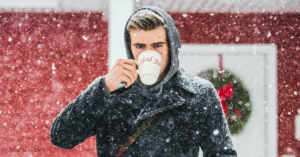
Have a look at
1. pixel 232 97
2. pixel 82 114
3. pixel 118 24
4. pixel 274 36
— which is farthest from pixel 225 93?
pixel 82 114

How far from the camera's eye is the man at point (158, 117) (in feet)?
4.68

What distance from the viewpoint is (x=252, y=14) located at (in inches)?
197

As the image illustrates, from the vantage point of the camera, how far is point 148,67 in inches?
47.8

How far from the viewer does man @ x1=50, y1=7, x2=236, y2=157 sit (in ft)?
4.68

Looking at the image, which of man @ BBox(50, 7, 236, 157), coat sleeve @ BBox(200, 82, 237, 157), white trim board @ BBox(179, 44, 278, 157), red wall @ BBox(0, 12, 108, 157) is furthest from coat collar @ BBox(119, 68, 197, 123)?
white trim board @ BBox(179, 44, 278, 157)

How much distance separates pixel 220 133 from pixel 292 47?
4.42 m

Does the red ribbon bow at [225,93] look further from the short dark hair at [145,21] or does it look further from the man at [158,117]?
the short dark hair at [145,21]

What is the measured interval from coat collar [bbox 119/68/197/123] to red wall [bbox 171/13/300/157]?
10.8 ft

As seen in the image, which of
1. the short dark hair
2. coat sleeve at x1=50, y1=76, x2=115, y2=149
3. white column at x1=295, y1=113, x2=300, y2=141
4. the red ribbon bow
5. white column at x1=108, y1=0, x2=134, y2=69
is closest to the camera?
coat sleeve at x1=50, y1=76, x2=115, y2=149

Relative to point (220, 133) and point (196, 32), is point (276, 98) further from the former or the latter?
point (220, 133)

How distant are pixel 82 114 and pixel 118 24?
7.58 ft

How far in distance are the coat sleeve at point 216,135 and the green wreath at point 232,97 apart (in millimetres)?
3404

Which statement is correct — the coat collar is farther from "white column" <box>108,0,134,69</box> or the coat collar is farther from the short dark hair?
"white column" <box>108,0,134,69</box>

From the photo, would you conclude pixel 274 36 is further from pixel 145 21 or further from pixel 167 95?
pixel 145 21
